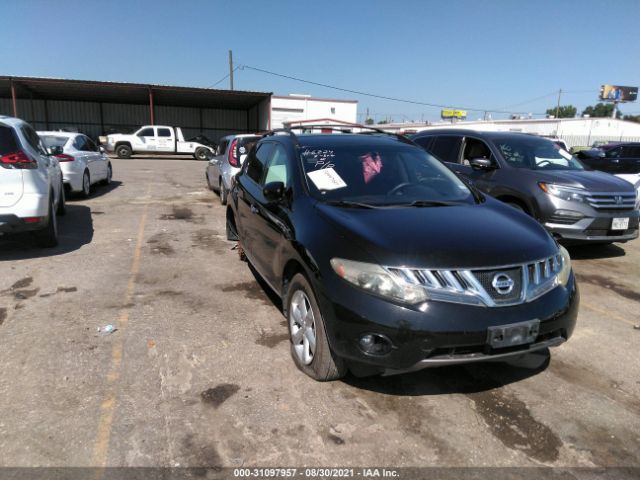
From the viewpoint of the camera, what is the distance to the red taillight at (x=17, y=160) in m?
5.57

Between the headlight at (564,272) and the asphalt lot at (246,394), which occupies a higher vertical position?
the headlight at (564,272)

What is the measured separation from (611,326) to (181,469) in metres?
3.98

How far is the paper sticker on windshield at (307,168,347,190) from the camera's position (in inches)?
145

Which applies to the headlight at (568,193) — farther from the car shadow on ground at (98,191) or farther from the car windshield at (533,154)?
the car shadow on ground at (98,191)

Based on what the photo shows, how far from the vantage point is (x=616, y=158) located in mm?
14234

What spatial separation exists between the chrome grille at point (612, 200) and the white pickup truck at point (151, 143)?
2203cm

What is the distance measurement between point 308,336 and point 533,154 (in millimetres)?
5433

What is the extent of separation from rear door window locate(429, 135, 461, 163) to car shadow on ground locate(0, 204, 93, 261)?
577cm

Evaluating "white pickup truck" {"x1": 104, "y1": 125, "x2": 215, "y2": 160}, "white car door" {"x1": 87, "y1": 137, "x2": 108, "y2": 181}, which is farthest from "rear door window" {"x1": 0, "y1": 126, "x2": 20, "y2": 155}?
"white pickup truck" {"x1": 104, "y1": 125, "x2": 215, "y2": 160}

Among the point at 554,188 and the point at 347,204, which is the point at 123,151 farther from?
the point at 347,204

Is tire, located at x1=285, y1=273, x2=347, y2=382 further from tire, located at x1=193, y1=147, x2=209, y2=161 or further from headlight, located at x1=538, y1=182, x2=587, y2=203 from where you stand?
tire, located at x1=193, y1=147, x2=209, y2=161

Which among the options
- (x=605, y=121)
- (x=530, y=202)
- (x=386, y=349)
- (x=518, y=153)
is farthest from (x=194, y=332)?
(x=605, y=121)

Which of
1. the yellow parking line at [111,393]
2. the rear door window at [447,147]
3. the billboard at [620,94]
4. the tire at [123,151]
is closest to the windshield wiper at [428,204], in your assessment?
the yellow parking line at [111,393]

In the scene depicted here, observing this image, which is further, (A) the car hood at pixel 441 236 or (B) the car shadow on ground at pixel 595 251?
(B) the car shadow on ground at pixel 595 251
